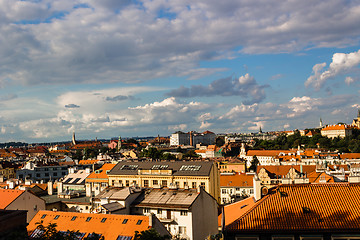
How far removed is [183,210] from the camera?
135 feet

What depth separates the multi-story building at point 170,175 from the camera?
62.8 m

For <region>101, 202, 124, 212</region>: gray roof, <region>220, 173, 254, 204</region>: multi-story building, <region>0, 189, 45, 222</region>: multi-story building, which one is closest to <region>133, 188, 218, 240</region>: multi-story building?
<region>101, 202, 124, 212</region>: gray roof

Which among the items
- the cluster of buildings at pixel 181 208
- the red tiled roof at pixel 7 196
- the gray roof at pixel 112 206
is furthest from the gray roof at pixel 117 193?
the red tiled roof at pixel 7 196

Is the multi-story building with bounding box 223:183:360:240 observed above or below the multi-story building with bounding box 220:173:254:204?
above

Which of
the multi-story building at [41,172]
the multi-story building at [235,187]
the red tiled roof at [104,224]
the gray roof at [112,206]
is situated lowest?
the multi-story building at [235,187]

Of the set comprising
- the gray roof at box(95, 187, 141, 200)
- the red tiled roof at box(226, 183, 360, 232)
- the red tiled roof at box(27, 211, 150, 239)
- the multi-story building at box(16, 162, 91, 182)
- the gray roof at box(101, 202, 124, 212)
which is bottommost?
the multi-story building at box(16, 162, 91, 182)

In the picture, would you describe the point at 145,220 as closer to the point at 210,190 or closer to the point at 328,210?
the point at 328,210

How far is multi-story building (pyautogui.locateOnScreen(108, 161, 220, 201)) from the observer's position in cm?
6275

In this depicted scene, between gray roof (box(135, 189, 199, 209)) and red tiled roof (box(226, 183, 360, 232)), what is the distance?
14.9 metres

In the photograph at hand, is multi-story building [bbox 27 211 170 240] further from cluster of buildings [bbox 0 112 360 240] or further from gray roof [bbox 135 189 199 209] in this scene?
gray roof [bbox 135 189 199 209]

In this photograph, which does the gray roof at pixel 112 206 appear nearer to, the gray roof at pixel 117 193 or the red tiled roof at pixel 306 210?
the gray roof at pixel 117 193

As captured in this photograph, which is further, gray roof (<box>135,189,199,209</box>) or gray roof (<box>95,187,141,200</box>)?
gray roof (<box>95,187,141,200</box>)

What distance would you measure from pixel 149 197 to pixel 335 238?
24.7 meters

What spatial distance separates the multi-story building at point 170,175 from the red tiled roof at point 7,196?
67.8 ft
